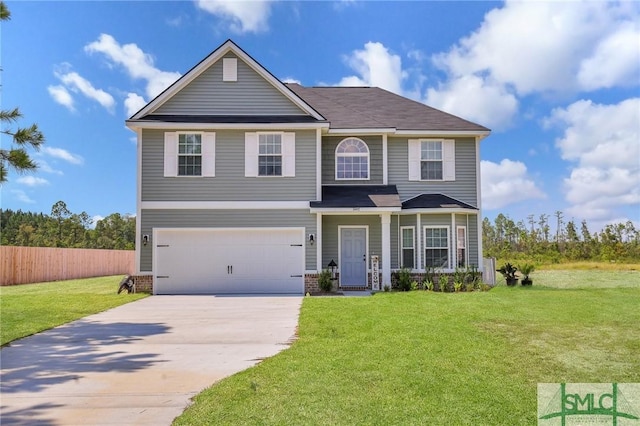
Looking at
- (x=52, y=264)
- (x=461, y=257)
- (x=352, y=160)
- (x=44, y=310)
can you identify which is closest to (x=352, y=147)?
(x=352, y=160)

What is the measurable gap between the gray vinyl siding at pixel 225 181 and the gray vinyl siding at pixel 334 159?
4.20ft

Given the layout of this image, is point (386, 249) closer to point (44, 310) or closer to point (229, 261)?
point (229, 261)

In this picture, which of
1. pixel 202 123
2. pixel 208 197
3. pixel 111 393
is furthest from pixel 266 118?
pixel 111 393

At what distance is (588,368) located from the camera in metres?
5.74

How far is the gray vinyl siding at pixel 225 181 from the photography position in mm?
15375

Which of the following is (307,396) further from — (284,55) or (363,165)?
(284,55)

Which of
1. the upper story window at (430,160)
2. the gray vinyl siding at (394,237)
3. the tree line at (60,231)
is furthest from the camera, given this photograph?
the tree line at (60,231)

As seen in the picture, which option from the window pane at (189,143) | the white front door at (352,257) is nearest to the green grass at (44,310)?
the window pane at (189,143)

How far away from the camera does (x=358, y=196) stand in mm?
15891

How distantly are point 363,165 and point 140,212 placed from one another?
807 centimetres

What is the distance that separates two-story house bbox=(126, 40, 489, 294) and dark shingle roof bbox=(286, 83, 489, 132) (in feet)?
2.08

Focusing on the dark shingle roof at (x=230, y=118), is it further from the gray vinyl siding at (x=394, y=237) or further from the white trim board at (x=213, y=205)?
the gray vinyl siding at (x=394, y=237)

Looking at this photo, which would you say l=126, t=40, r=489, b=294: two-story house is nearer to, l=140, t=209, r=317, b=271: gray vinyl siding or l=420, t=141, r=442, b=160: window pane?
l=140, t=209, r=317, b=271: gray vinyl siding

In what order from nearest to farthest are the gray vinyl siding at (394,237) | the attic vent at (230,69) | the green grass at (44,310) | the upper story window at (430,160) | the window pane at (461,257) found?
the green grass at (44,310) < the attic vent at (230,69) < the window pane at (461,257) < the gray vinyl siding at (394,237) < the upper story window at (430,160)
